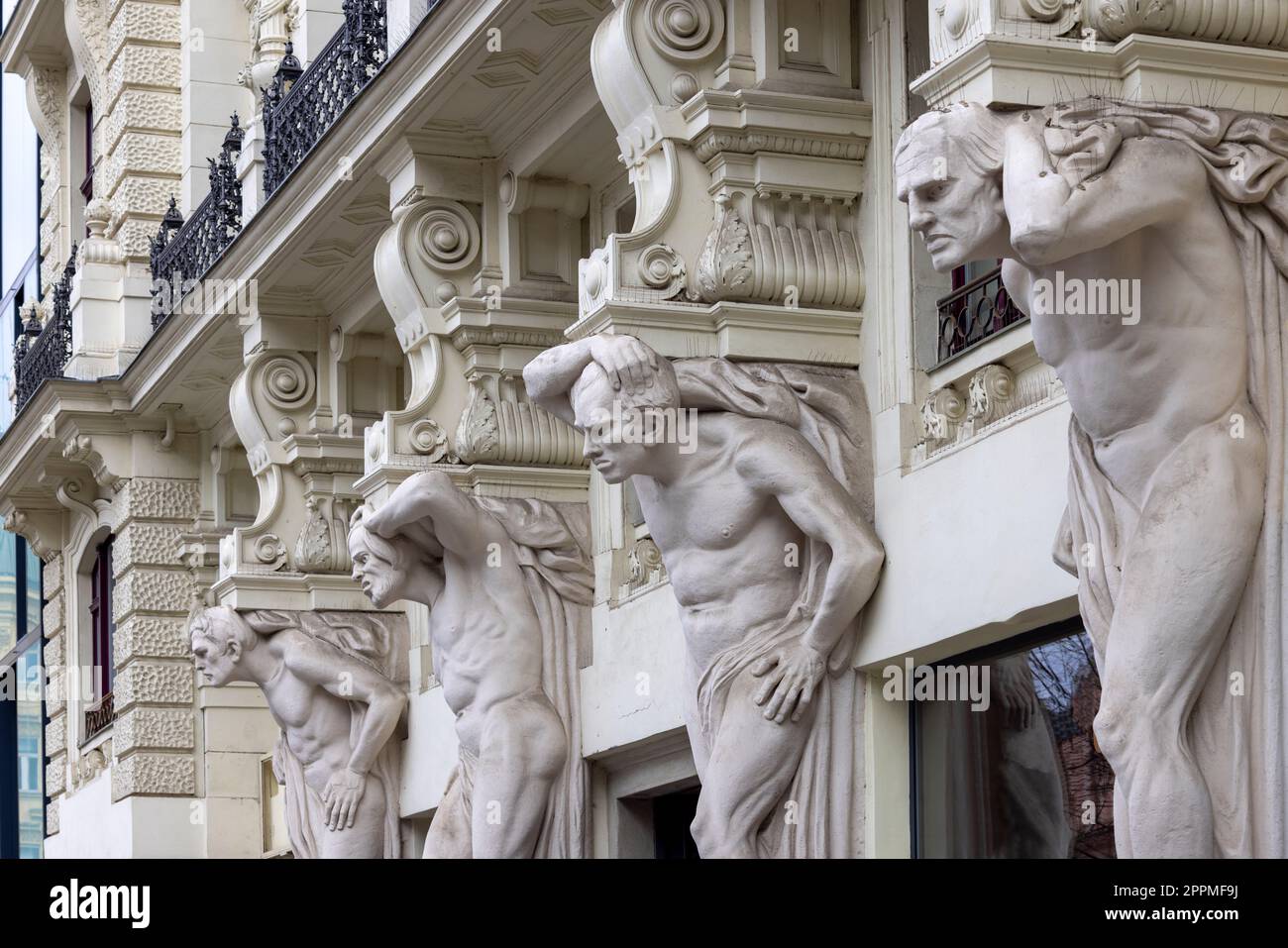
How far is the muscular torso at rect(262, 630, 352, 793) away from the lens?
13.8 metres

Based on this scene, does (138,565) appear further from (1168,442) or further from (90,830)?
(1168,442)

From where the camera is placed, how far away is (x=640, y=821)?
1162 centimetres

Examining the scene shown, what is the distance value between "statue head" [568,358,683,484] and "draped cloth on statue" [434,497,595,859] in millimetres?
2717

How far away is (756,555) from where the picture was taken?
30.6 feet

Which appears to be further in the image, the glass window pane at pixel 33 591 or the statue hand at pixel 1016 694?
the glass window pane at pixel 33 591

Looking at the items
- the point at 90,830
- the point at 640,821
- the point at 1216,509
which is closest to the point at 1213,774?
the point at 1216,509

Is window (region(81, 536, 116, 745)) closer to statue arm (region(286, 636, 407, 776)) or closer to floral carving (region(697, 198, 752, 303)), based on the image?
statue arm (region(286, 636, 407, 776))

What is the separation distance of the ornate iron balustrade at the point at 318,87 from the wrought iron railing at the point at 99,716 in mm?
5525

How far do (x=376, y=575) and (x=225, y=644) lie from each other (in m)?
2.46

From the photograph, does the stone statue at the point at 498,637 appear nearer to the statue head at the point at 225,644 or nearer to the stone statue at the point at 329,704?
the stone statue at the point at 329,704

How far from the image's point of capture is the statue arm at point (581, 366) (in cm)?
904

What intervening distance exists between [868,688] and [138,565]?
9675mm

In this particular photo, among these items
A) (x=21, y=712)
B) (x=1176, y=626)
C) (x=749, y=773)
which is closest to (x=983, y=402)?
(x=749, y=773)

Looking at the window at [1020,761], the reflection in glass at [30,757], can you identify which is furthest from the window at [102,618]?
the window at [1020,761]
